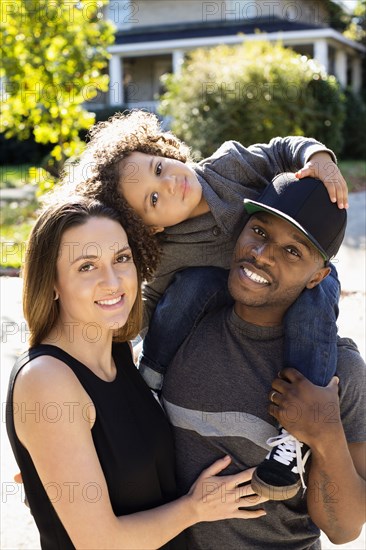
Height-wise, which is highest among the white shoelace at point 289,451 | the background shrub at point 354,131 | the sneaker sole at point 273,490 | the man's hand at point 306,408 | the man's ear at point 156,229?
the man's ear at point 156,229

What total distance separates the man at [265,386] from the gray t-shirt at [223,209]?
Answer: 492mm

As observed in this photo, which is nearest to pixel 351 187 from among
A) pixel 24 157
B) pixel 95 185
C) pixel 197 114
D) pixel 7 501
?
pixel 197 114

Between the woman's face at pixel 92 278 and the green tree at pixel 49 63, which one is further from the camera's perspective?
the green tree at pixel 49 63

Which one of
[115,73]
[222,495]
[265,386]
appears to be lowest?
[115,73]

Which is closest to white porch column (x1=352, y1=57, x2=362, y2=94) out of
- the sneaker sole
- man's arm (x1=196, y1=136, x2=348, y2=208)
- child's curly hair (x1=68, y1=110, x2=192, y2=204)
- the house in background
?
the house in background

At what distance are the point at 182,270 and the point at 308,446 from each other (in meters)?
0.99

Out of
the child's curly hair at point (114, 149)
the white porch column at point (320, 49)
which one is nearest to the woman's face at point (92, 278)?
the child's curly hair at point (114, 149)

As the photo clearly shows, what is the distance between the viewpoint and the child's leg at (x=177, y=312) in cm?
261

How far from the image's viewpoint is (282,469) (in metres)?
2.14

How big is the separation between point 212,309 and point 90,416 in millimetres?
773

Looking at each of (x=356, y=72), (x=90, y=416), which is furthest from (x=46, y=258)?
(x=356, y=72)

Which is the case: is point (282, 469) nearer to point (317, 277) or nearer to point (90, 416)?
point (90, 416)

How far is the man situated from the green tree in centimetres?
689

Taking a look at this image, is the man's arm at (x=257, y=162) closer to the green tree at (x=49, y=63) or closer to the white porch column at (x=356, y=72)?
the green tree at (x=49, y=63)
